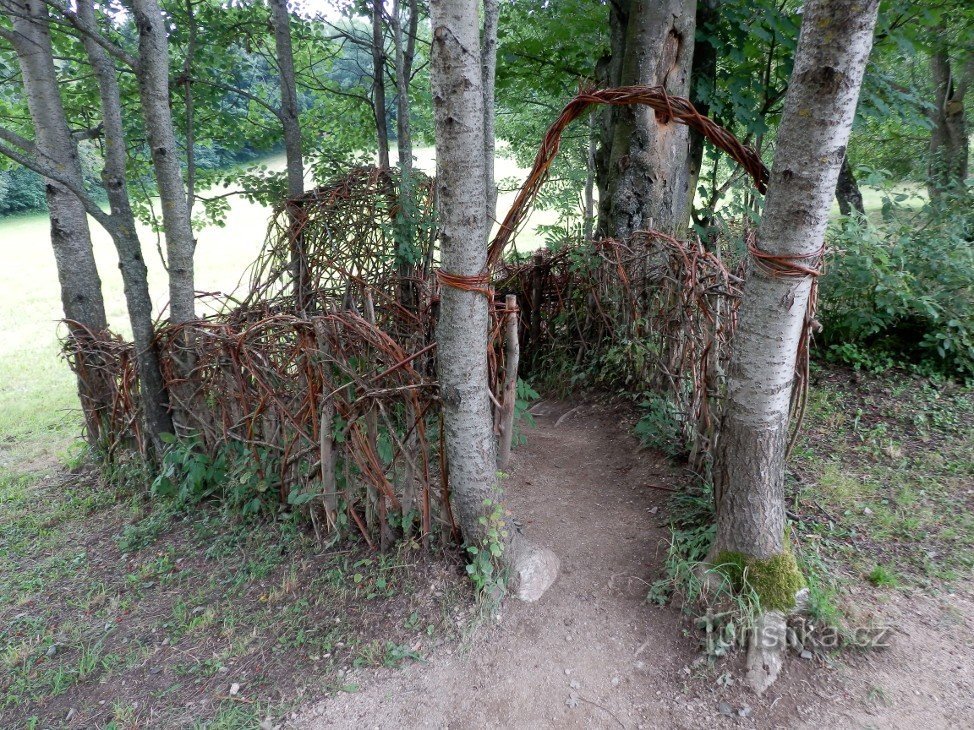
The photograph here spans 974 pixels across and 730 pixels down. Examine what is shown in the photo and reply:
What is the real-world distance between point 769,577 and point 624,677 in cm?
84

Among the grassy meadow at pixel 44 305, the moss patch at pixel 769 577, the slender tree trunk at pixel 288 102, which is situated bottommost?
the grassy meadow at pixel 44 305

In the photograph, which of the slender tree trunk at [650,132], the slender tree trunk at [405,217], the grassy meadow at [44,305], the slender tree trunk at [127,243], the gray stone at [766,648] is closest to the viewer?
the gray stone at [766,648]

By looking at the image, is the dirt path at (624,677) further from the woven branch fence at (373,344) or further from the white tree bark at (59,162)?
the white tree bark at (59,162)

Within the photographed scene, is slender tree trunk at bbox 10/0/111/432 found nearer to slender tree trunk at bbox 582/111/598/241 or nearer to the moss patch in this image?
slender tree trunk at bbox 582/111/598/241

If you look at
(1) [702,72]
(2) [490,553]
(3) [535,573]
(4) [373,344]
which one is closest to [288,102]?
(4) [373,344]

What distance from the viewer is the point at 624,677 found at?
9.45 feet

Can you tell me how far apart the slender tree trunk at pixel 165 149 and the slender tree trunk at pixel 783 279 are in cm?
367

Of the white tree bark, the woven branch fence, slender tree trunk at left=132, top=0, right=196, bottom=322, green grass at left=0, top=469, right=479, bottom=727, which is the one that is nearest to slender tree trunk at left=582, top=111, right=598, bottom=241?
the woven branch fence

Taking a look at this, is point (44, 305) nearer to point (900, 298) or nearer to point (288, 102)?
point (288, 102)

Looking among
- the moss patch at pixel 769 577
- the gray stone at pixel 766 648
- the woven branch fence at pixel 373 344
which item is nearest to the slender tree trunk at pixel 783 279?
the moss patch at pixel 769 577

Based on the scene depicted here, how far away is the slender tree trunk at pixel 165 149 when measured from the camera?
405 cm

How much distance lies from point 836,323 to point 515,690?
15.0ft

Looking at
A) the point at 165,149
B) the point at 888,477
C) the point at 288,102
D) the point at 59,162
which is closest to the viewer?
the point at 888,477

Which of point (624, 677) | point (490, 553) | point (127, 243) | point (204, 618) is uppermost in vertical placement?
point (127, 243)
